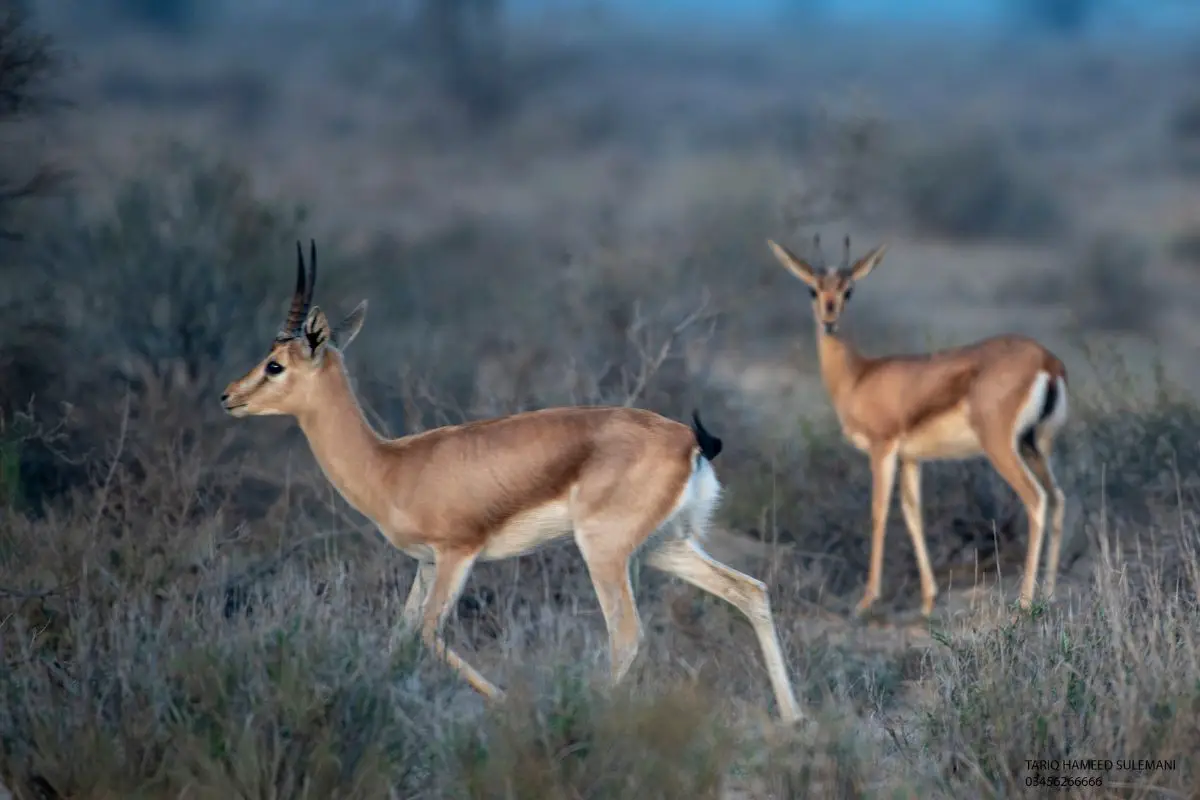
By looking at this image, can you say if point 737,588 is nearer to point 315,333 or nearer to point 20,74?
point 315,333

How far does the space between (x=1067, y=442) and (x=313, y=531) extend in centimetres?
510

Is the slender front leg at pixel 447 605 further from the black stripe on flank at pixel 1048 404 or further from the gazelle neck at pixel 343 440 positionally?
the black stripe on flank at pixel 1048 404

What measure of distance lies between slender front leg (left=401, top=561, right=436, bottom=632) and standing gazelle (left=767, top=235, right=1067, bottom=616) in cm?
316

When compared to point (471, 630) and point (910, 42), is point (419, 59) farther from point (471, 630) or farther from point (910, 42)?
point (471, 630)

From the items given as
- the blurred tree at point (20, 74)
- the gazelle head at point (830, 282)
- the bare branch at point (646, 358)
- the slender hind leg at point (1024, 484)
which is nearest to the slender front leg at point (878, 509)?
the slender hind leg at point (1024, 484)

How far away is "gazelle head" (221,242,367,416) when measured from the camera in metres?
7.73

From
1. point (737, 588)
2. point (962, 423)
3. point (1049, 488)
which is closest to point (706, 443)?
point (737, 588)

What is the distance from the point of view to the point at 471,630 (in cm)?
875

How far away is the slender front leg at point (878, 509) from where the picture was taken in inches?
402

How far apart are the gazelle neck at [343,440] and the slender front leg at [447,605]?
1.51 ft

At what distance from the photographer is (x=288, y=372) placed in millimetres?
7777

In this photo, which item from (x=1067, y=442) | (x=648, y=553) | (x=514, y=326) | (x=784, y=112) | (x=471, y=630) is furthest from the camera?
(x=784, y=112)

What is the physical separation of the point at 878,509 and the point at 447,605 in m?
4.09

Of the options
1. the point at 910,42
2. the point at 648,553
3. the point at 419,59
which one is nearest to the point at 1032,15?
the point at 910,42
